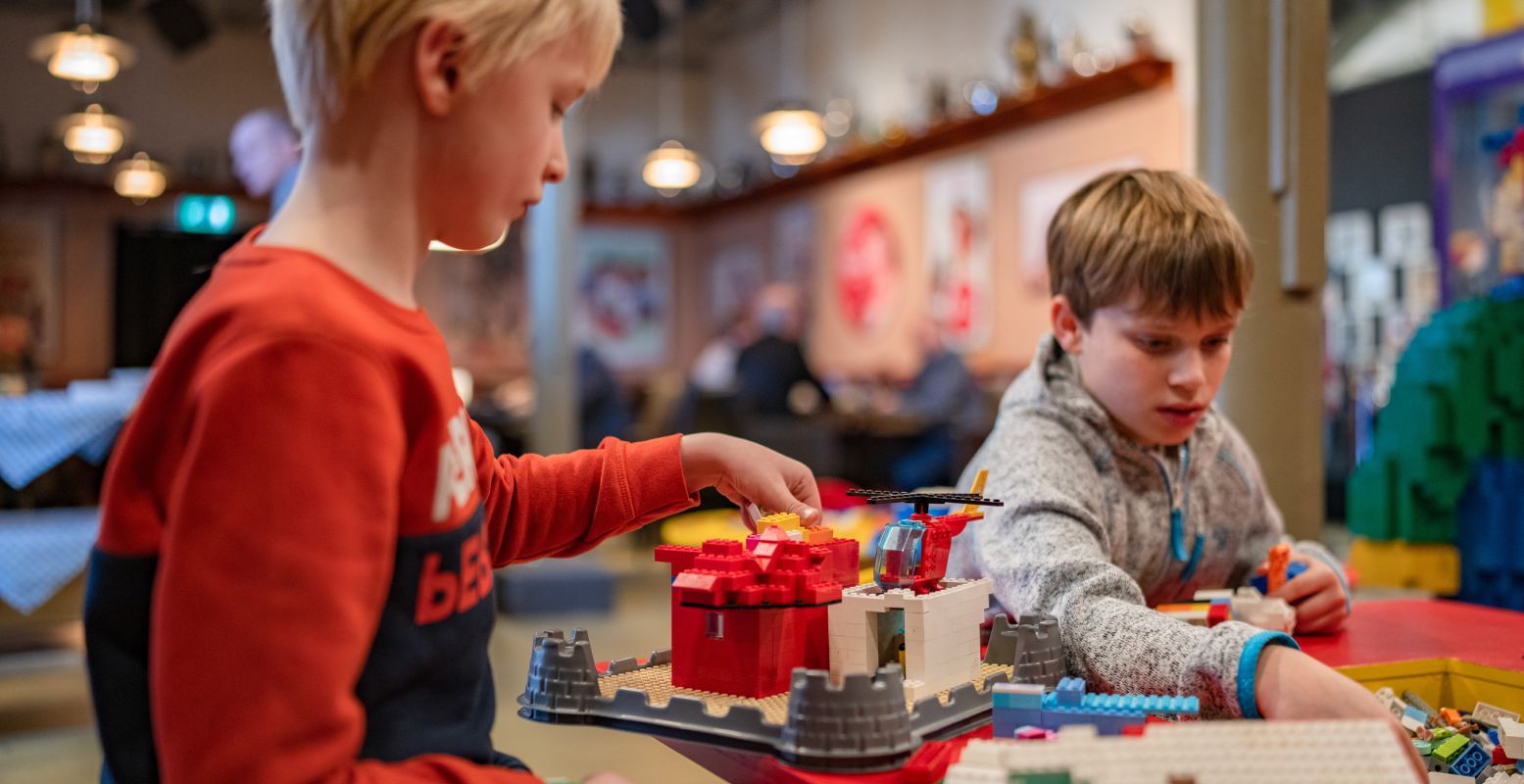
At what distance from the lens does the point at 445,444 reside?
34.5 inches

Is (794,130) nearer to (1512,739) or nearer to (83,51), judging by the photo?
(83,51)

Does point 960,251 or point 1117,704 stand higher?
point 960,251

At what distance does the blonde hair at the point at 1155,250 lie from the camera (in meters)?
1.48

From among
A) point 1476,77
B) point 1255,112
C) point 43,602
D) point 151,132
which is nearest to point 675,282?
point 151,132

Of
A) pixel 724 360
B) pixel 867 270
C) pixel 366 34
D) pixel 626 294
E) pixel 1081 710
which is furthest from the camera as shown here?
pixel 626 294

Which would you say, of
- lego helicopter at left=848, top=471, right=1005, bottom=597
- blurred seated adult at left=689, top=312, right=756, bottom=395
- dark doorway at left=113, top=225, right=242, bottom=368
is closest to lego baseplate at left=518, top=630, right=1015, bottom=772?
lego helicopter at left=848, top=471, right=1005, bottom=597

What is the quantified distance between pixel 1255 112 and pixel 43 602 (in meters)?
3.33

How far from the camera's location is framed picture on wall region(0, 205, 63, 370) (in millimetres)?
10906

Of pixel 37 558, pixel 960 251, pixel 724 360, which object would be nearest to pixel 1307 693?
pixel 37 558

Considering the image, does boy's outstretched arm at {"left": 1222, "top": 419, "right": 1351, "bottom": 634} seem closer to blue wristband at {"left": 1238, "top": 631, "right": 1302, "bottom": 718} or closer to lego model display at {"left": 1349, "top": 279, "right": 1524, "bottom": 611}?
blue wristband at {"left": 1238, "top": 631, "right": 1302, "bottom": 718}

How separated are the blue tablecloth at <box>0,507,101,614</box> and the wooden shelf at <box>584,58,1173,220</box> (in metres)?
5.64

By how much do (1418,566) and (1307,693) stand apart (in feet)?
7.69

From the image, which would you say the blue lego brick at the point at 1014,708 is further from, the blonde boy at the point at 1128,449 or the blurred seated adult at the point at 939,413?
the blurred seated adult at the point at 939,413

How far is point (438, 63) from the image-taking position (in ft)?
2.82
